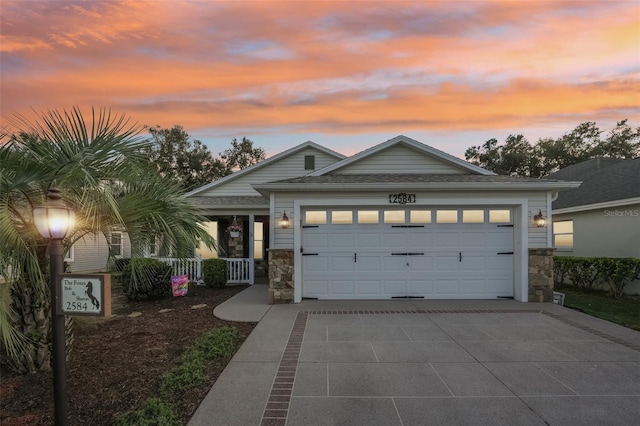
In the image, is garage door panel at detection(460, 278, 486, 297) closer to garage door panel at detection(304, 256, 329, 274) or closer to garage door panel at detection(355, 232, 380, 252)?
garage door panel at detection(355, 232, 380, 252)

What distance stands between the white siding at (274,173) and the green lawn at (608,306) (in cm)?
905

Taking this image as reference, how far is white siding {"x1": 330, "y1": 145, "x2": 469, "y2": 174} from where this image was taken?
930 centimetres

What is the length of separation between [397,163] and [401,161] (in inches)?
5.1

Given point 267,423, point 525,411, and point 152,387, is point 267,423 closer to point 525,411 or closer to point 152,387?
point 152,387

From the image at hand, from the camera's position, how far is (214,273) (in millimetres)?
10344

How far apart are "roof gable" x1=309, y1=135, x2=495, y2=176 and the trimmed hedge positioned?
165 inches

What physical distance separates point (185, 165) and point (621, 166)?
27.6 m

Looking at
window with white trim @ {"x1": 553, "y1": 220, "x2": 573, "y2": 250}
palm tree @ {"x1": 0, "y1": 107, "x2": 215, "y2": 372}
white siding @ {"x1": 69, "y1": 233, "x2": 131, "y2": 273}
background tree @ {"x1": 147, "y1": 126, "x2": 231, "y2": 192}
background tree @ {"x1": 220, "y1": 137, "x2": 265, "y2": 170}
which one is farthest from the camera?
background tree @ {"x1": 220, "y1": 137, "x2": 265, "y2": 170}

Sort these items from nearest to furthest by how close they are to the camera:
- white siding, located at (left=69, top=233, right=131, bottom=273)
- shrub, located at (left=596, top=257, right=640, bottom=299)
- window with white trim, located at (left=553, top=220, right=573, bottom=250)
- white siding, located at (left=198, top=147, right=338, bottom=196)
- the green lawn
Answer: the green lawn
shrub, located at (left=596, top=257, right=640, bottom=299)
window with white trim, located at (left=553, top=220, right=573, bottom=250)
white siding, located at (left=198, top=147, right=338, bottom=196)
white siding, located at (left=69, top=233, right=131, bottom=273)

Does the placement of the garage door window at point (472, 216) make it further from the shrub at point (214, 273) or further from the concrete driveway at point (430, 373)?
the shrub at point (214, 273)

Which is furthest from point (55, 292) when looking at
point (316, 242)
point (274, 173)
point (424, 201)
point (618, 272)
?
point (618, 272)

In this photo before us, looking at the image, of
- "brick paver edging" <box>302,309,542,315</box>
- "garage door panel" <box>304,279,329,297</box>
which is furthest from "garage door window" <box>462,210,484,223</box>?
"garage door panel" <box>304,279,329,297</box>

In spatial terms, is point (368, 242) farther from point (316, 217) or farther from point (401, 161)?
point (401, 161)

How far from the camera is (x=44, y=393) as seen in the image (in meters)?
3.54
